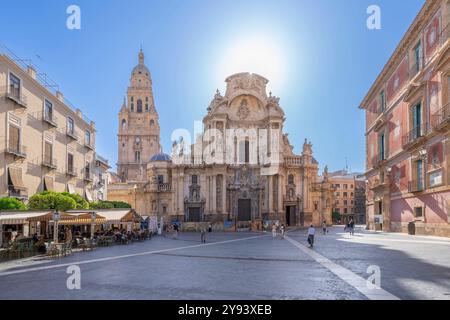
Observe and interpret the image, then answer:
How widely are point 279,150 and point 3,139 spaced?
1516 inches

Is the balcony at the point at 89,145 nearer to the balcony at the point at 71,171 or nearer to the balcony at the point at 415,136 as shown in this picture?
the balcony at the point at 71,171

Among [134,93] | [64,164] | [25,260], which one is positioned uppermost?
[134,93]

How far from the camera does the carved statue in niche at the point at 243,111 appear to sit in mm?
60219

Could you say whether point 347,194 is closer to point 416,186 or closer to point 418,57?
point 416,186

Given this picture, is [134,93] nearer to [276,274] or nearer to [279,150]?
[279,150]

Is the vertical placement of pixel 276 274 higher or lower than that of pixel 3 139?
lower

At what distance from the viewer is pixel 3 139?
89.3 ft

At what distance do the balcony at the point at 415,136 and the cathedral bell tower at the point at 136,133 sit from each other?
73.5 m

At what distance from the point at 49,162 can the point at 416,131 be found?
28.7 metres

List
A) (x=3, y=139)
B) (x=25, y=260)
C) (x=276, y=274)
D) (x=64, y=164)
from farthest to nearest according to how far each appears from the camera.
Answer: (x=64, y=164) < (x=3, y=139) < (x=25, y=260) < (x=276, y=274)

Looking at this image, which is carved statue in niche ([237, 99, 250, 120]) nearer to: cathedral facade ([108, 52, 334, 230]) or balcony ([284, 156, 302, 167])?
cathedral facade ([108, 52, 334, 230])
